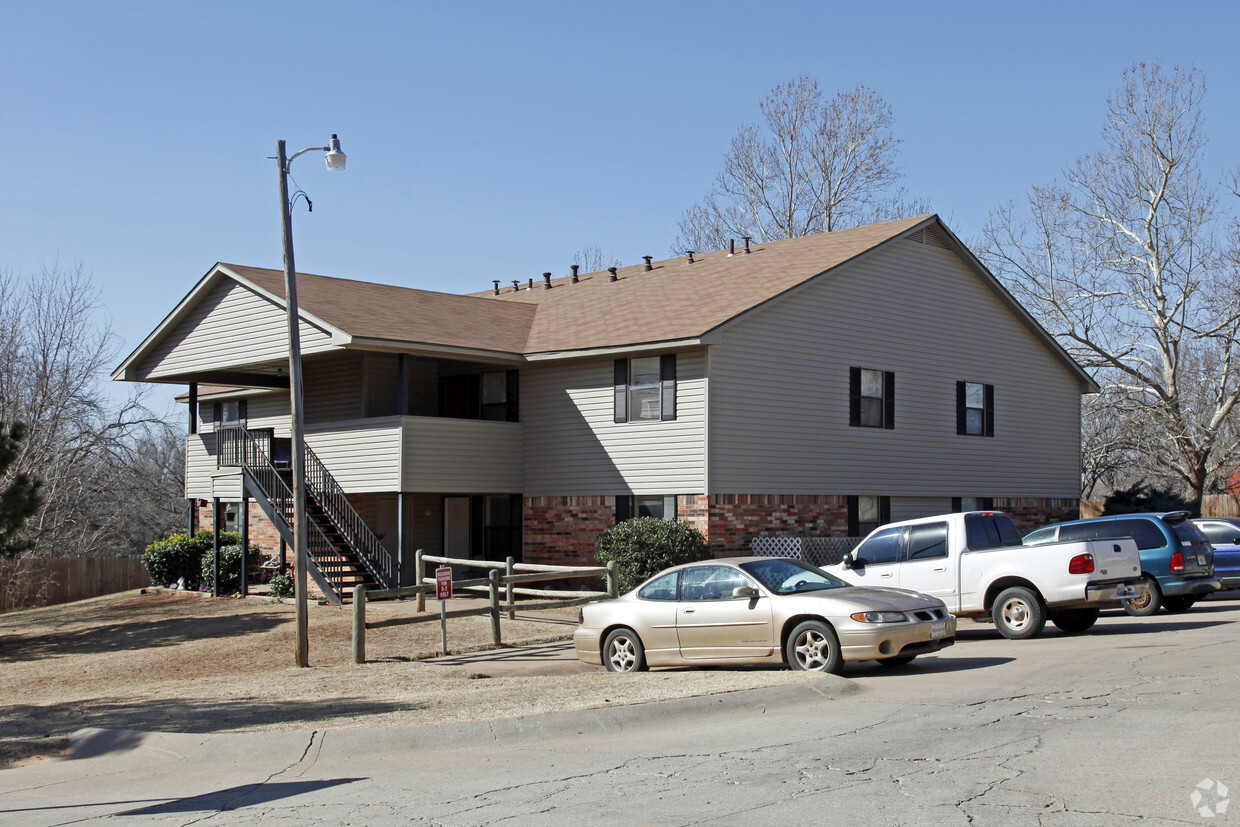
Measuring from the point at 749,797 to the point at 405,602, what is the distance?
56.1 ft

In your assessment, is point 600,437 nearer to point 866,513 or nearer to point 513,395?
point 513,395

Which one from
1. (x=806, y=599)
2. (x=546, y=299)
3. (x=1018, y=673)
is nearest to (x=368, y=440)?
(x=546, y=299)

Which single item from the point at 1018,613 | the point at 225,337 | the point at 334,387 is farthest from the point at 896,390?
the point at 225,337

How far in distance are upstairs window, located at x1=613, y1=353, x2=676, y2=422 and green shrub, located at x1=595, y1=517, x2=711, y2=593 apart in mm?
2584

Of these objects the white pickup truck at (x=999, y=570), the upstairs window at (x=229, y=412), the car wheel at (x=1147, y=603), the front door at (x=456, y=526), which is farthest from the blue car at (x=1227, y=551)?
the upstairs window at (x=229, y=412)

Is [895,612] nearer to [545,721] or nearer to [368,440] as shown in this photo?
[545,721]

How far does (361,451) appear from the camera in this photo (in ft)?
84.8

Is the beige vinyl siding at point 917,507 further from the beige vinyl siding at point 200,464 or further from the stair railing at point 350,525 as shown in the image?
the beige vinyl siding at point 200,464

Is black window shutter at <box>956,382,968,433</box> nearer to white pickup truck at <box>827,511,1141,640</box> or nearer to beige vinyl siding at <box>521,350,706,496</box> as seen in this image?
beige vinyl siding at <box>521,350,706,496</box>

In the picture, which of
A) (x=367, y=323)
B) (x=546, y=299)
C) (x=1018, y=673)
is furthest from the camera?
(x=546, y=299)

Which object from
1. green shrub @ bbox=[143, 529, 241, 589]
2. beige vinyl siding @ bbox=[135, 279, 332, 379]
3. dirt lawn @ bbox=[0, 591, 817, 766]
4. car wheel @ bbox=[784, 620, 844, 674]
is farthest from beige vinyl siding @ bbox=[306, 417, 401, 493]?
car wheel @ bbox=[784, 620, 844, 674]

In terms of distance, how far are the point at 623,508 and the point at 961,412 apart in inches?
382

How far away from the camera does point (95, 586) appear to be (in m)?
36.9

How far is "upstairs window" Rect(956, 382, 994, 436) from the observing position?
2970 centimetres
